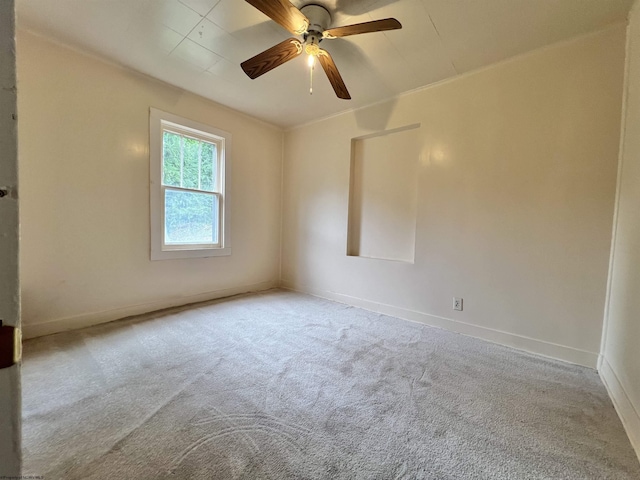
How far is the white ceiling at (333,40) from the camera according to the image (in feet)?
6.06

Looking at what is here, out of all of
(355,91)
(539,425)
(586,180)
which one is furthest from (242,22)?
(539,425)

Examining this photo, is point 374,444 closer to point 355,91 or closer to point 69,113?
point 355,91

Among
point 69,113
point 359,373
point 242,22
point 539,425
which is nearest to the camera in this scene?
point 539,425

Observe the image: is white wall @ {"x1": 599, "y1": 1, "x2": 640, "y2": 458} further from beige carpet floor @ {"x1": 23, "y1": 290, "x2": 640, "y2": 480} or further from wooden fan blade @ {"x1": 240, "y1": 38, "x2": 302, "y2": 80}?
wooden fan blade @ {"x1": 240, "y1": 38, "x2": 302, "y2": 80}

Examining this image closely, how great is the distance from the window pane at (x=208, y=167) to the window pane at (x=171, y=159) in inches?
12.5

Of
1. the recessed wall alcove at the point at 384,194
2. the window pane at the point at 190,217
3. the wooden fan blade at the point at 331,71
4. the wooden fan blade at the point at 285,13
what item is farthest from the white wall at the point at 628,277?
the window pane at the point at 190,217

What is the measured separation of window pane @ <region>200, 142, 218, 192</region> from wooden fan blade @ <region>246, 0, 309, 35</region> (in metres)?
2.11

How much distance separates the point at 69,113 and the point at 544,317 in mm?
4632

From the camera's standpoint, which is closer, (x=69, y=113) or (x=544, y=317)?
(x=544, y=317)

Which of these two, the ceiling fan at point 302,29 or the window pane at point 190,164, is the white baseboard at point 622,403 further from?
the window pane at point 190,164

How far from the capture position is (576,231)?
6.85ft

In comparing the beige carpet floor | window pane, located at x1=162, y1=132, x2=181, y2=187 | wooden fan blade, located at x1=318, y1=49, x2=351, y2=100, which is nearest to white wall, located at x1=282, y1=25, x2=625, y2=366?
the beige carpet floor

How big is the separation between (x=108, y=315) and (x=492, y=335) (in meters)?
3.84

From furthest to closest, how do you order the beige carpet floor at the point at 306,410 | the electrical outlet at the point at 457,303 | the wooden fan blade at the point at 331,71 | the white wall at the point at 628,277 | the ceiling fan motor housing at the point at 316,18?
the electrical outlet at the point at 457,303 < the wooden fan blade at the point at 331,71 < the ceiling fan motor housing at the point at 316,18 < the white wall at the point at 628,277 < the beige carpet floor at the point at 306,410
